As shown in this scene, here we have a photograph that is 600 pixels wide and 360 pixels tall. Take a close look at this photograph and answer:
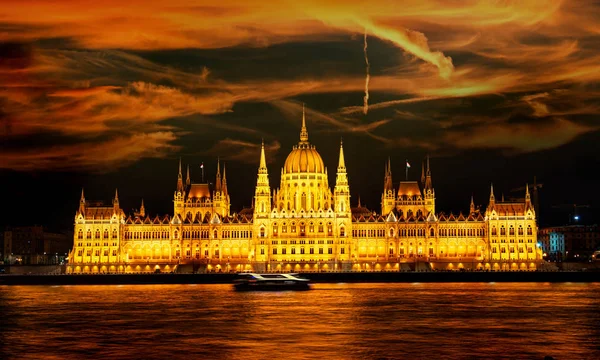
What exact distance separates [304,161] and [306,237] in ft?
57.1

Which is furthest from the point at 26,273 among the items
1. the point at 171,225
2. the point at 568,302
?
the point at 568,302

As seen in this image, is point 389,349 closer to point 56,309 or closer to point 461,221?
point 56,309

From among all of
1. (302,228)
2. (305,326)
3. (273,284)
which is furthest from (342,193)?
(305,326)

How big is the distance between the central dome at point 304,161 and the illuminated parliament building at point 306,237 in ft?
0.88

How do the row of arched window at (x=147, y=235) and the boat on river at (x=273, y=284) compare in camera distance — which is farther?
the row of arched window at (x=147, y=235)

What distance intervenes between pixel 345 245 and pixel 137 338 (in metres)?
114

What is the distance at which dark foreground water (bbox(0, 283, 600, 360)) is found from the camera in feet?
211

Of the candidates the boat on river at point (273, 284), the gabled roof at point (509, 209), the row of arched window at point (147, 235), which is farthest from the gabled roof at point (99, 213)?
the gabled roof at point (509, 209)

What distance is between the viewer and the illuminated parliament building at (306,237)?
7215 inches

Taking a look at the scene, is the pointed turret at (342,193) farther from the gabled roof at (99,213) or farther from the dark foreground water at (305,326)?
the dark foreground water at (305,326)

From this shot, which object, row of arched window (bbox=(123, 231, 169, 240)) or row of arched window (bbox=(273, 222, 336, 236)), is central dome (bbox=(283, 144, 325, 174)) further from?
row of arched window (bbox=(123, 231, 169, 240))

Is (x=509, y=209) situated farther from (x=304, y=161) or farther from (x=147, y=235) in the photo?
(x=147, y=235)

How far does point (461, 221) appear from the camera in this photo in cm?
18700

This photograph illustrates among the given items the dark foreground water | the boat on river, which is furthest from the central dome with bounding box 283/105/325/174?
the dark foreground water
